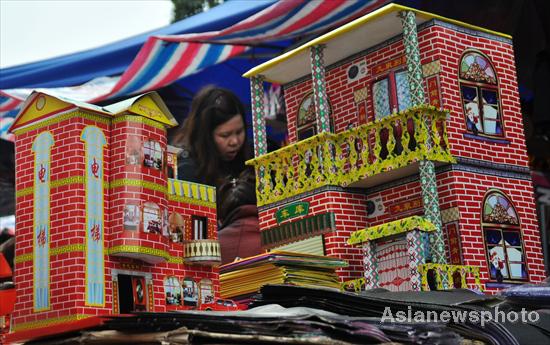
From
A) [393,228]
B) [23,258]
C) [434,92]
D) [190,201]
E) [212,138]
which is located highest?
[212,138]

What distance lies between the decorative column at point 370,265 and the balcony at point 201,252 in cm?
279

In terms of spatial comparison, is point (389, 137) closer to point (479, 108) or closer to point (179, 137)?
point (479, 108)

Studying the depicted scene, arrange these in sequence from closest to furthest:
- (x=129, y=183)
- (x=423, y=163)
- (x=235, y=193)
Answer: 1. (x=129, y=183)
2. (x=423, y=163)
3. (x=235, y=193)

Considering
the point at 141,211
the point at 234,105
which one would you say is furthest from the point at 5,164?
the point at 141,211

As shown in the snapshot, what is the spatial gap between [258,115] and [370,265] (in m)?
4.41

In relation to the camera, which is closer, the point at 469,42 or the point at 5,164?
the point at 469,42

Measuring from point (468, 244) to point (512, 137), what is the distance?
2520mm

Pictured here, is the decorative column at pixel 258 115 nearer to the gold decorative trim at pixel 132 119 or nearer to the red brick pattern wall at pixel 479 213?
the red brick pattern wall at pixel 479 213

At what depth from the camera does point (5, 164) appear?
30.2 metres

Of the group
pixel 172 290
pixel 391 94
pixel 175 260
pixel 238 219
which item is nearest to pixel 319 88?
pixel 391 94

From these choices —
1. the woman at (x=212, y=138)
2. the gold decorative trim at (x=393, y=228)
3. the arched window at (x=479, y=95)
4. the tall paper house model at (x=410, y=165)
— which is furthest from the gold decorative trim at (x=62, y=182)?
the woman at (x=212, y=138)

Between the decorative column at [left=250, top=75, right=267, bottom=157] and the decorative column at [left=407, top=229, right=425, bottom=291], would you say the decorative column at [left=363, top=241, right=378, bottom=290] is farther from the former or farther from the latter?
the decorative column at [left=250, top=75, right=267, bottom=157]

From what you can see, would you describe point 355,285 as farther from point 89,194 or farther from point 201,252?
point 89,194

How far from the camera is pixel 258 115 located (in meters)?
17.7
